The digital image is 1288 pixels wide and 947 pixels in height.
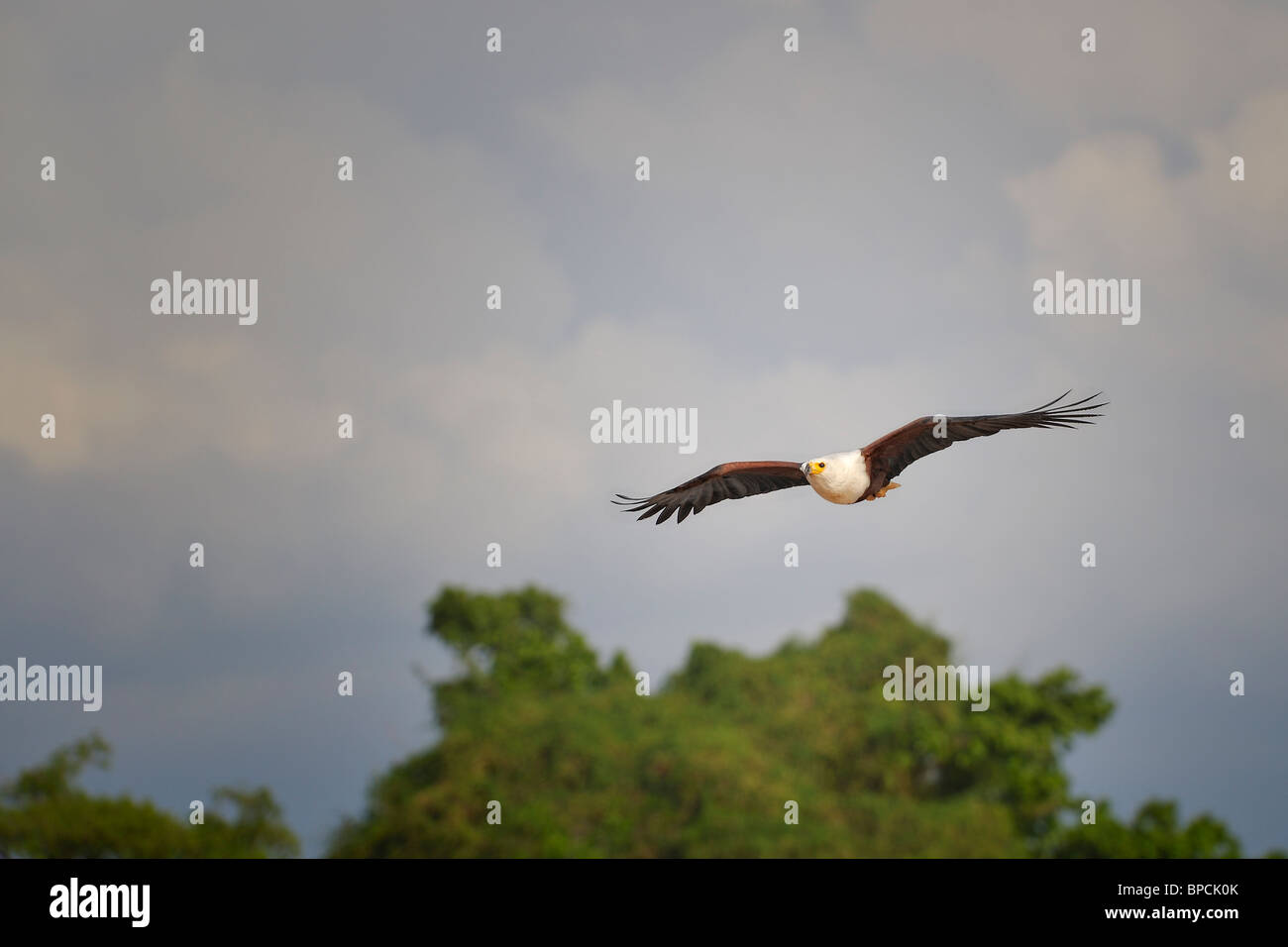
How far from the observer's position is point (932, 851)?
58.7 metres

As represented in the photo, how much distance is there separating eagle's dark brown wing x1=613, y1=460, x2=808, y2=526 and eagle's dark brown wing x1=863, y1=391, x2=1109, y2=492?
161 centimetres

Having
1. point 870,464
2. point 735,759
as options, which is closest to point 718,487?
point 870,464

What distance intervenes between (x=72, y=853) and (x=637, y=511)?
4677 cm

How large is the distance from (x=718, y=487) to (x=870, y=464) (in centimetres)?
312

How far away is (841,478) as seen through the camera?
1995 centimetres

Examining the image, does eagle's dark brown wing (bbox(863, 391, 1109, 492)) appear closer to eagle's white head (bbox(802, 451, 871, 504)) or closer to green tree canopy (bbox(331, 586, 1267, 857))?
eagle's white head (bbox(802, 451, 871, 504))

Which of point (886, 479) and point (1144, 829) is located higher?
point (886, 479)

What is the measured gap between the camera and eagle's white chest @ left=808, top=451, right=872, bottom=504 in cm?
1991

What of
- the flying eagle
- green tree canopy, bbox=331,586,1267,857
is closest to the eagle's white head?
the flying eagle

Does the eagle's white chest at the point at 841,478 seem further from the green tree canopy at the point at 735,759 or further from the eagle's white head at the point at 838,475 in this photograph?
the green tree canopy at the point at 735,759
